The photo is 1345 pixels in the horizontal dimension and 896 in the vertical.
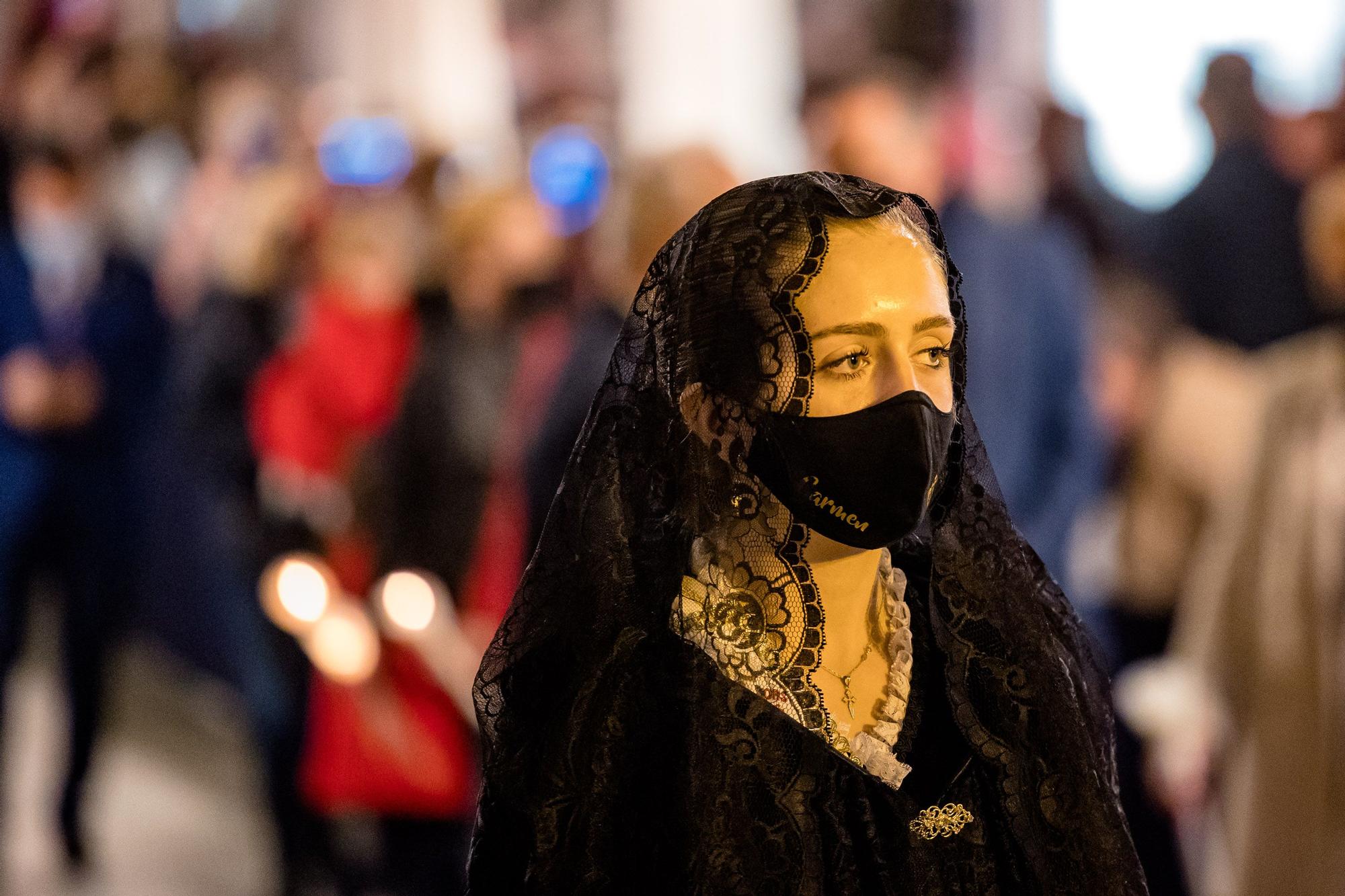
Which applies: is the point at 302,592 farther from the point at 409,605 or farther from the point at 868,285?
the point at 868,285

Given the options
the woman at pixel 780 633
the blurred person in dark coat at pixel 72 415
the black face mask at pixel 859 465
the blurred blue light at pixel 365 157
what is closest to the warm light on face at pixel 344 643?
the woman at pixel 780 633

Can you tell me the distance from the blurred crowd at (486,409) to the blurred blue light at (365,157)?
0.02 m

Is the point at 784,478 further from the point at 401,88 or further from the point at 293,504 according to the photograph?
the point at 401,88

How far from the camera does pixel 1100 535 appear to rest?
539cm

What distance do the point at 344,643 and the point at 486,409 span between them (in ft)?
4.48

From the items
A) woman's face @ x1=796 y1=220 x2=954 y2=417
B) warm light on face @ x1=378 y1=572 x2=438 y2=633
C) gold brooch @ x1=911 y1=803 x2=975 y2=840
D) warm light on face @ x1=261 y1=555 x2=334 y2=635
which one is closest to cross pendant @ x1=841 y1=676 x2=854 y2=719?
gold brooch @ x1=911 y1=803 x2=975 y2=840

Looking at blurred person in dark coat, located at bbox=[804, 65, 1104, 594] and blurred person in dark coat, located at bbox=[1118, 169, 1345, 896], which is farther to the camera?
blurred person in dark coat, located at bbox=[804, 65, 1104, 594]

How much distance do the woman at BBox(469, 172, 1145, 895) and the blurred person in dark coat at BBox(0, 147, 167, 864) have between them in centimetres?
434

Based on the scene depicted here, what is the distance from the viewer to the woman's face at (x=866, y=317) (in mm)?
1769

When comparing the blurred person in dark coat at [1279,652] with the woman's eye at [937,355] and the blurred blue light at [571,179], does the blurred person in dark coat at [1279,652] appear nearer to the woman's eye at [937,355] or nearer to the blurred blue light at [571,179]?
the blurred blue light at [571,179]

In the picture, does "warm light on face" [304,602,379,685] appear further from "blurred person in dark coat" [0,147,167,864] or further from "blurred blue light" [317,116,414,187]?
"blurred person in dark coat" [0,147,167,864]

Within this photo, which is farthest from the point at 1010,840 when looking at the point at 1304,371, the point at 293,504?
the point at 293,504

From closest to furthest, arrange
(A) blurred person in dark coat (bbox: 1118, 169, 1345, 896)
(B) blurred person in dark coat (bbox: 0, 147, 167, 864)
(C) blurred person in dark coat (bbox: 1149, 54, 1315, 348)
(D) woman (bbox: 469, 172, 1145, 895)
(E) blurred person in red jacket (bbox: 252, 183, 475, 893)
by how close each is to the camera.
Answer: (D) woman (bbox: 469, 172, 1145, 895)
(A) blurred person in dark coat (bbox: 1118, 169, 1345, 896)
(E) blurred person in red jacket (bbox: 252, 183, 475, 893)
(B) blurred person in dark coat (bbox: 0, 147, 167, 864)
(C) blurred person in dark coat (bbox: 1149, 54, 1315, 348)

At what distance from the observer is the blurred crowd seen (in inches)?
144
